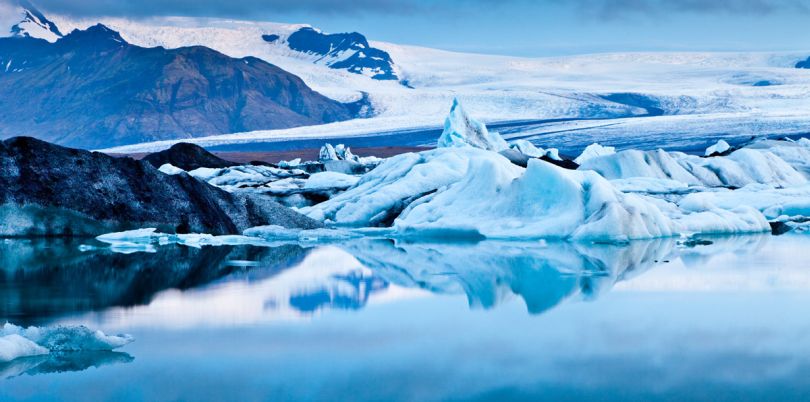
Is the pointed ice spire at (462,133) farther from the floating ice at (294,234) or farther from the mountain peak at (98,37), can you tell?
the mountain peak at (98,37)

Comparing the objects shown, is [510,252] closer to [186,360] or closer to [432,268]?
[432,268]

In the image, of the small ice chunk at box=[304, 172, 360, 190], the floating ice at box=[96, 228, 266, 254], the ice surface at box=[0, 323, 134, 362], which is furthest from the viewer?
the small ice chunk at box=[304, 172, 360, 190]

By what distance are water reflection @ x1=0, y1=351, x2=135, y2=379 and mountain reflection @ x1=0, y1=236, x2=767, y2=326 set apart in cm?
81

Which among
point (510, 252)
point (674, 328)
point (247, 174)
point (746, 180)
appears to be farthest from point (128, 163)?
point (746, 180)

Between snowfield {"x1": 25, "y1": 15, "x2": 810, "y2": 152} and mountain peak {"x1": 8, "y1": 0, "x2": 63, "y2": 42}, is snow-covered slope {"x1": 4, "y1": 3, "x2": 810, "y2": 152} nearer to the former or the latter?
snowfield {"x1": 25, "y1": 15, "x2": 810, "y2": 152}

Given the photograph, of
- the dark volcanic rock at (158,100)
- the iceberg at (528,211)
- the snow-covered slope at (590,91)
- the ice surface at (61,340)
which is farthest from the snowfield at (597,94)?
the ice surface at (61,340)

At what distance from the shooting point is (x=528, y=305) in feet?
17.6

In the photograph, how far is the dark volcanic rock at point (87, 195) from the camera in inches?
408

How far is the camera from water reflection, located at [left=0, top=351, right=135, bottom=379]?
3.50m

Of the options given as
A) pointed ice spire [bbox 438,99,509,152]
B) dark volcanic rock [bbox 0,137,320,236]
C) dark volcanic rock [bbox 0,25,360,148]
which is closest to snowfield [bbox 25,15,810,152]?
dark volcanic rock [bbox 0,25,360,148]

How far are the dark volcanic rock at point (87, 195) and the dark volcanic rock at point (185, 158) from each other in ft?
48.6

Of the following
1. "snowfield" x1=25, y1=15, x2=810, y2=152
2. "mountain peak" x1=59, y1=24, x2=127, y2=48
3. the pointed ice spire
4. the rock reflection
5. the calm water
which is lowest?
the calm water

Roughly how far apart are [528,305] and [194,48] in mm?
107306

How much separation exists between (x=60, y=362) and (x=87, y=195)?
23.9 ft
